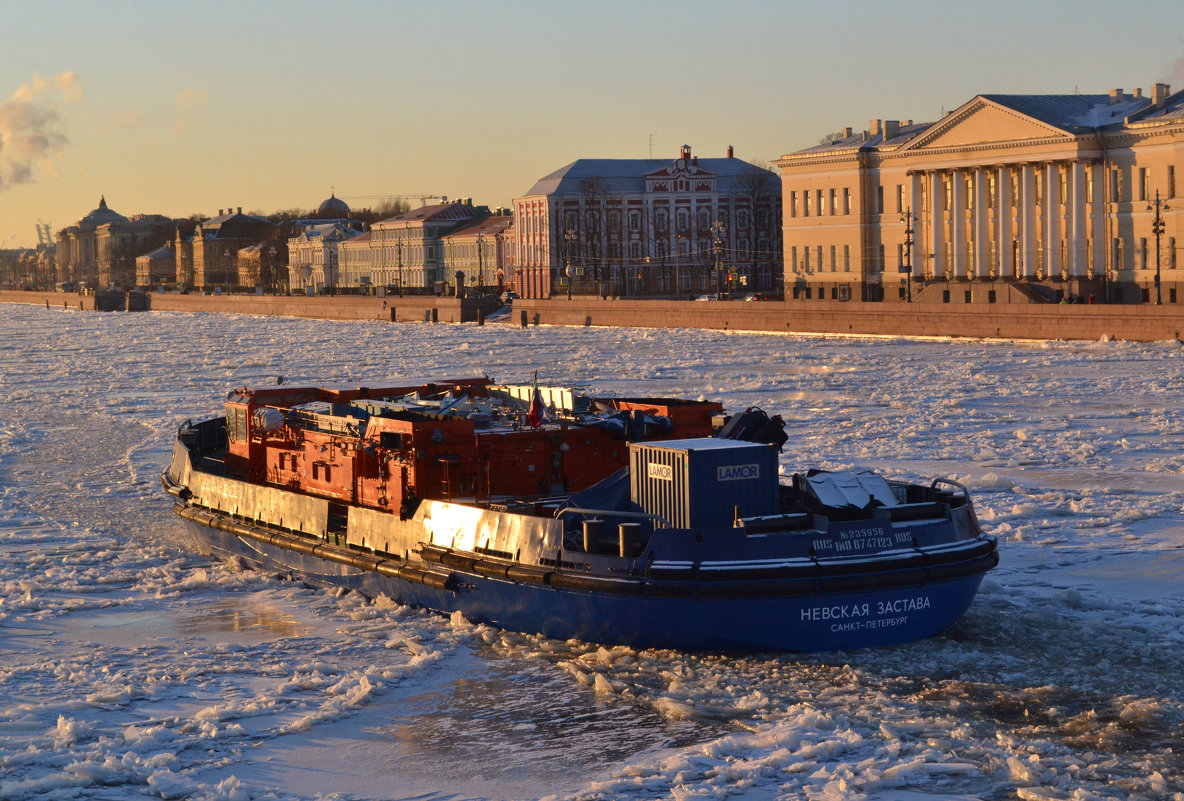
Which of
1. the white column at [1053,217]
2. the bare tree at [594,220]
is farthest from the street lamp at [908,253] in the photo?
the bare tree at [594,220]

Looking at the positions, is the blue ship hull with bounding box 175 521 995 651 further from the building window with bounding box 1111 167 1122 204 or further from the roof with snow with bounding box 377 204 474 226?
the roof with snow with bounding box 377 204 474 226

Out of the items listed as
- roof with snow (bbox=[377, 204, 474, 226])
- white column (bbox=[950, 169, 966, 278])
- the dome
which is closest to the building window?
white column (bbox=[950, 169, 966, 278])

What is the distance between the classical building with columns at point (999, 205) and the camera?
67.9m

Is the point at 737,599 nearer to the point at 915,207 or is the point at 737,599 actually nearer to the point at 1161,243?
the point at 1161,243

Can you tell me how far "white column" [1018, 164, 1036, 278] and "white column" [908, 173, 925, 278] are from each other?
22.5ft

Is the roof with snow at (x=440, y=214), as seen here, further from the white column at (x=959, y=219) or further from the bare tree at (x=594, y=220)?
the white column at (x=959, y=219)

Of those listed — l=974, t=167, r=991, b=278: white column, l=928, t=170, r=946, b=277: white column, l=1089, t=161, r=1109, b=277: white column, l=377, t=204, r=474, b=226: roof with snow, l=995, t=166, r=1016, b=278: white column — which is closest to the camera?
l=1089, t=161, r=1109, b=277: white column

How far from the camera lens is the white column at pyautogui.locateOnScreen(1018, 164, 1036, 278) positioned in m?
73.8

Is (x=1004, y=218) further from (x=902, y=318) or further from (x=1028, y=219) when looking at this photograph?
(x=902, y=318)

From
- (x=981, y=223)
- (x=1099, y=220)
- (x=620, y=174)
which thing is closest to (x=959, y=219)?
(x=981, y=223)

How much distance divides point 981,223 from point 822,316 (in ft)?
45.9

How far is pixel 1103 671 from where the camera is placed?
42.1 feet

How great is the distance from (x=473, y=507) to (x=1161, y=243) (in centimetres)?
5719

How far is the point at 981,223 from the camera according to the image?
7688cm
